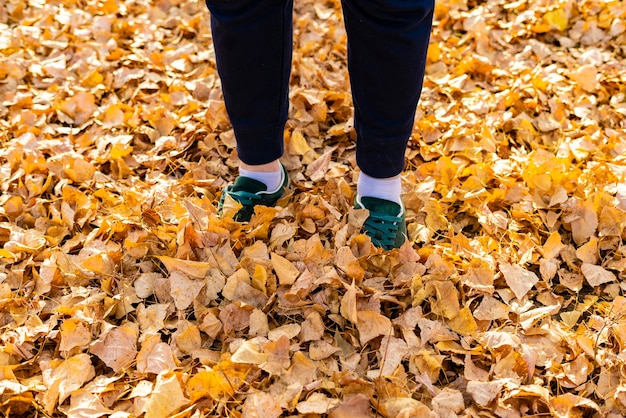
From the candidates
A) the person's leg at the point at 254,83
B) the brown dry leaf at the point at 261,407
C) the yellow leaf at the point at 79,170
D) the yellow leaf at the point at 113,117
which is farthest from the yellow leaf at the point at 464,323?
the yellow leaf at the point at 113,117

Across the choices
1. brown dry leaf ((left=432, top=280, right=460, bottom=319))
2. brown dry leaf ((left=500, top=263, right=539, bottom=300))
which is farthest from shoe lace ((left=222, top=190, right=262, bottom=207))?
brown dry leaf ((left=500, top=263, right=539, bottom=300))

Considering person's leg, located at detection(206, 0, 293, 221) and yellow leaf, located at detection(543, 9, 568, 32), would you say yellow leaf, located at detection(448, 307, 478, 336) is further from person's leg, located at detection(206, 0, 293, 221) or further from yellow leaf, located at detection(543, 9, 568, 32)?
yellow leaf, located at detection(543, 9, 568, 32)

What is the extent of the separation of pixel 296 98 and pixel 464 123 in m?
0.45

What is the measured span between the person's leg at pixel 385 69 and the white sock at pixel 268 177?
0.21 metres

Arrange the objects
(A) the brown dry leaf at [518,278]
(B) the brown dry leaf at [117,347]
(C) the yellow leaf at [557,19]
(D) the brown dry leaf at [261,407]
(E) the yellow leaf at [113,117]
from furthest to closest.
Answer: (C) the yellow leaf at [557,19] < (E) the yellow leaf at [113,117] < (A) the brown dry leaf at [518,278] < (B) the brown dry leaf at [117,347] < (D) the brown dry leaf at [261,407]

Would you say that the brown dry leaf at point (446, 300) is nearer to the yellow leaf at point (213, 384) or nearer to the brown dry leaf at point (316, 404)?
the brown dry leaf at point (316, 404)

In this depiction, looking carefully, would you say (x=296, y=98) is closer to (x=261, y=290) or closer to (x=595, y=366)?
(x=261, y=290)

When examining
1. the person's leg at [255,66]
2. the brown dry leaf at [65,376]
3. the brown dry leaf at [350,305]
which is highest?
the person's leg at [255,66]

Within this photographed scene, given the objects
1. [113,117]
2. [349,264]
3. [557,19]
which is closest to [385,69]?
[349,264]

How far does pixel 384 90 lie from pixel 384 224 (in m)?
A: 0.28

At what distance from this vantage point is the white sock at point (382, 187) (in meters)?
1.19

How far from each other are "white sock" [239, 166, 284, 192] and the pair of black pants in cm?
6

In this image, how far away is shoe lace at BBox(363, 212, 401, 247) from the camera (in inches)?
46.6

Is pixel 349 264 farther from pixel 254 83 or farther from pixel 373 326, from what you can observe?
pixel 254 83
